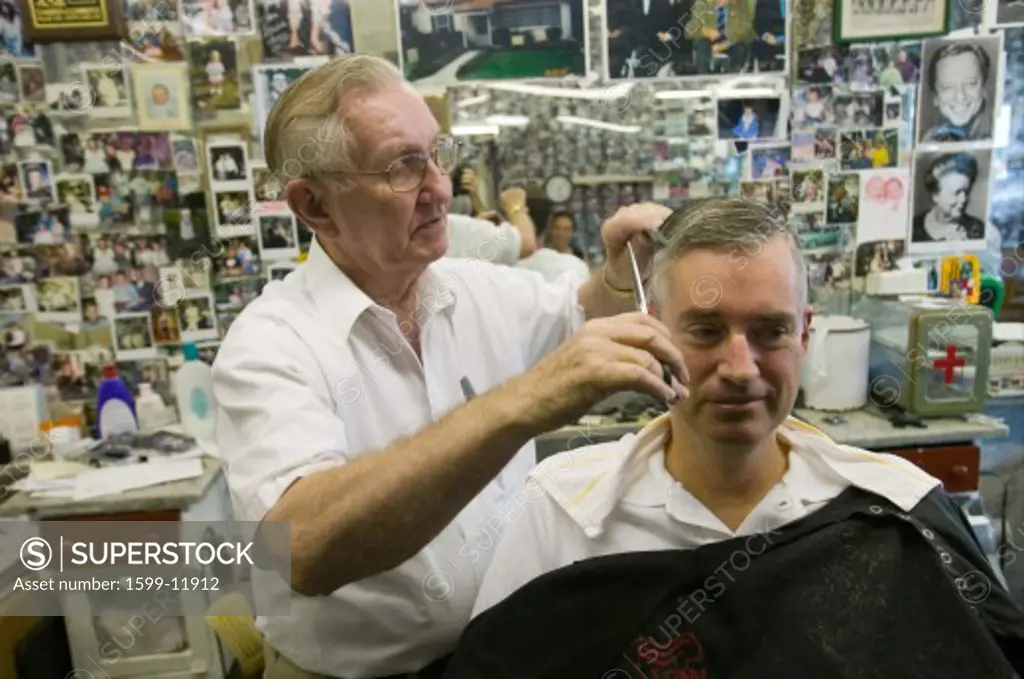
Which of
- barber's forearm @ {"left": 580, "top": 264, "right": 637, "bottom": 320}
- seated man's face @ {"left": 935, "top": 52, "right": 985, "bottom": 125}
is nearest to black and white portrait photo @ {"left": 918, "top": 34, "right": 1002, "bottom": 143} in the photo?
seated man's face @ {"left": 935, "top": 52, "right": 985, "bottom": 125}

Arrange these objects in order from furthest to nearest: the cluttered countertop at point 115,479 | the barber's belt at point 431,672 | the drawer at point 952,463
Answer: the drawer at point 952,463, the cluttered countertop at point 115,479, the barber's belt at point 431,672

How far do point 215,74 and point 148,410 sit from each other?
3.86 feet

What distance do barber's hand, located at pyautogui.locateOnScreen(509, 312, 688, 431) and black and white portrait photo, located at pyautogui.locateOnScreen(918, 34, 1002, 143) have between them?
2.20m

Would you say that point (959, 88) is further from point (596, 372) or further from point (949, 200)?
point (596, 372)

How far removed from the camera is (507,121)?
2.47m

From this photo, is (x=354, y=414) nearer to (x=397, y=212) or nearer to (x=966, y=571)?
(x=397, y=212)

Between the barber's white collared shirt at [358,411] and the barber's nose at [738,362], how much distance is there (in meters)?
0.48

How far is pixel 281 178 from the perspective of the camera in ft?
4.64

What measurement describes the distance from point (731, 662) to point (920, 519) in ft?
1.36

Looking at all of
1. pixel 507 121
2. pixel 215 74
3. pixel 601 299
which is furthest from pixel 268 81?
pixel 601 299

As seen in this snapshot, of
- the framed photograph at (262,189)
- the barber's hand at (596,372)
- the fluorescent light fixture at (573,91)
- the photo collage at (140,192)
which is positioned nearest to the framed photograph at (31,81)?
the photo collage at (140,192)

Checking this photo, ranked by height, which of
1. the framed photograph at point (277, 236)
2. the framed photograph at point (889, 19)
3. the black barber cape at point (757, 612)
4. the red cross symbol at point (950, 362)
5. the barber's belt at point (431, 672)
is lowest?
the barber's belt at point (431, 672)

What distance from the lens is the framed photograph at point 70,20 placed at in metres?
2.36

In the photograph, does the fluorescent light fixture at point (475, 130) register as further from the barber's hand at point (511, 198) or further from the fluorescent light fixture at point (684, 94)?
the fluorescent light fixture at point (684, 94)
